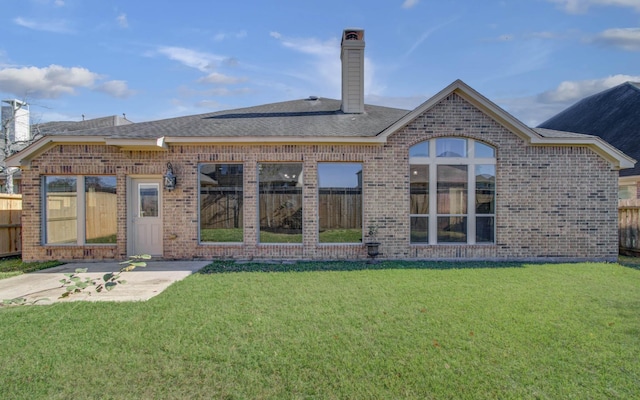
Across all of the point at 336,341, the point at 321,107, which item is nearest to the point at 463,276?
the point at 336,341

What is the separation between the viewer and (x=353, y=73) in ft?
37.4

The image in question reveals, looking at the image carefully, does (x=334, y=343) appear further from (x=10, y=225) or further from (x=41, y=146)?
(x=10, y=225)

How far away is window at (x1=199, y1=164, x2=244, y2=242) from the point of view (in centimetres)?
891

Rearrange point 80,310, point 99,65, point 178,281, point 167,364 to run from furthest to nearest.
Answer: point 99,65, point 178,281, point 80,310, point 167,364

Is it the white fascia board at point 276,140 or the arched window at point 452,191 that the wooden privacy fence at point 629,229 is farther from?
the white fascia board at point 276,140

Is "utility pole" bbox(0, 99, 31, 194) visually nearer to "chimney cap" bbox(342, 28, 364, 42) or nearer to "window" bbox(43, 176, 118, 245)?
"window" bbox(43, 176, 118, 245)

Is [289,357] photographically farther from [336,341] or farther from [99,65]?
[99,65]

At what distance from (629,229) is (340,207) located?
9.03m

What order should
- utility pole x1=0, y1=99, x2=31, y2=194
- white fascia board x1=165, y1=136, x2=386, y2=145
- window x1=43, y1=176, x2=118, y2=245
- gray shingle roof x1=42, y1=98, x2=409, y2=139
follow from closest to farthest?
1. white fascia board x1=165, y1=136, x2=386, y2=145
2. gray shingle roof x1=42, y1=98, x2=409, y2=139
3. window x1=43, y1=176, x2=118, y2=245
4. utility pole x1=0, y1=99, x2=31, y2=194

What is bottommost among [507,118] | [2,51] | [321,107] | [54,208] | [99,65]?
[54,208]

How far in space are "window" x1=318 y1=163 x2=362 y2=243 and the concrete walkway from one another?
3.36 meters

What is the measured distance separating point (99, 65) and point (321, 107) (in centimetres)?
797

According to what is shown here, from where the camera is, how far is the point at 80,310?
5031 mm

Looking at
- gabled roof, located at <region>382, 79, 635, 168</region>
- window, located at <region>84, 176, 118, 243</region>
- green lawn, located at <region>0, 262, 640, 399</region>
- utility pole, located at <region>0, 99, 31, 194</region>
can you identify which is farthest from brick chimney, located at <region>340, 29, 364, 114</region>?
utility pole, located at <region>0, 99, 31, 194</region>
